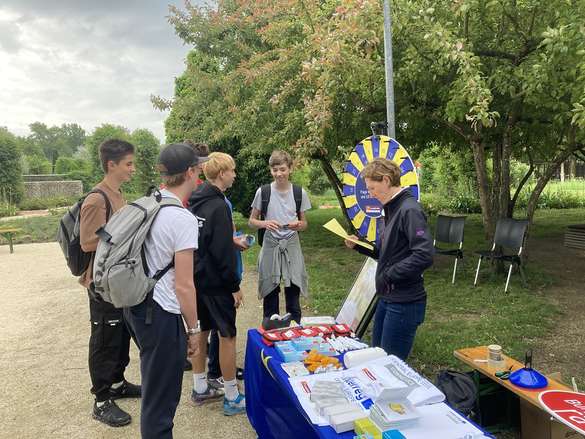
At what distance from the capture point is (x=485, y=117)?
4.30 m

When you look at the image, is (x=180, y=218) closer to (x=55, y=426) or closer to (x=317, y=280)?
(x=55, y=426)

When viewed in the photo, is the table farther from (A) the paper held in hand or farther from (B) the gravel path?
(A) the paper held in hand

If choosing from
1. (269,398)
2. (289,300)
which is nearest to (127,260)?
(269,398)

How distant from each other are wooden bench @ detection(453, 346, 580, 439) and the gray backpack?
1.94 meters

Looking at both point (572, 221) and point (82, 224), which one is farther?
point (572, 221)

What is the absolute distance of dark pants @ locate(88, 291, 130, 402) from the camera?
3150 mm

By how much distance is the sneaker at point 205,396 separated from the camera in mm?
3365

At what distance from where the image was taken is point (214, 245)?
113 inches

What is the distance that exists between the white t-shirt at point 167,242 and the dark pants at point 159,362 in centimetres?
6

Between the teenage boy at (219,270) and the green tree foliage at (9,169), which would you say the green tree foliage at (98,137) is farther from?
the teenage boy at (219,270)

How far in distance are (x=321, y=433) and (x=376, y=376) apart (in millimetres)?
428

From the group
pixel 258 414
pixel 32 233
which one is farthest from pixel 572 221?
pixel 32 233

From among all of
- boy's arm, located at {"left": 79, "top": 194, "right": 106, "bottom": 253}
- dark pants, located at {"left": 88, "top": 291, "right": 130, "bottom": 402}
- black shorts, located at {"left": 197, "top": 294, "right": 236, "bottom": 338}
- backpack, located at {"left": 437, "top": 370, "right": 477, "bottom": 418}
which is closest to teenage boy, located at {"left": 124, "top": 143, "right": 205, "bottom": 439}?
black shorts, located at {"left": 197, "top": 294, "right": 236, "bottom": 338}

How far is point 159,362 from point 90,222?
4.10 feet
